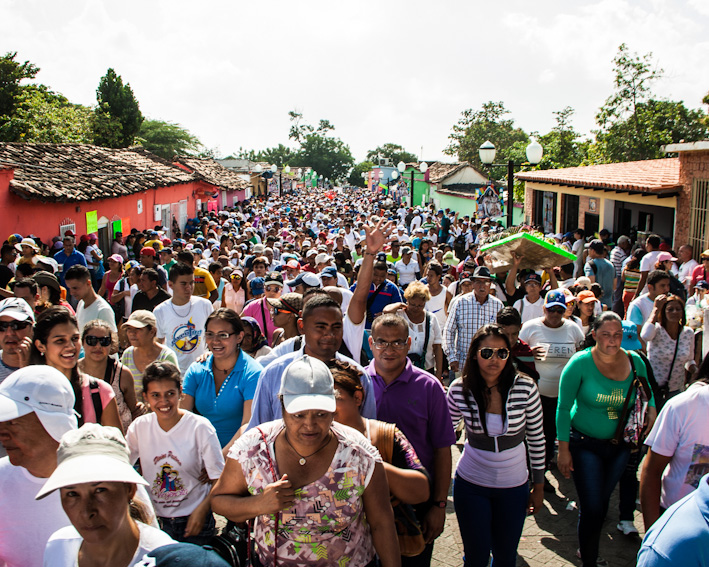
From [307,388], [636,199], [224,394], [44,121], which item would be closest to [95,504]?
[307,388]

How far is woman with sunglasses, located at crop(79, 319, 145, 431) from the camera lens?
4438 millimetres

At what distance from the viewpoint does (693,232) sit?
12531 mm

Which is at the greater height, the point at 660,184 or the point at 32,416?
the point at 660,184

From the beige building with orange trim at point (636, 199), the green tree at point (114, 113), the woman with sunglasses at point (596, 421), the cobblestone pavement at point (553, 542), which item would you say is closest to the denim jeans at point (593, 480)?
the woman with sunglasses at point (596, 421)

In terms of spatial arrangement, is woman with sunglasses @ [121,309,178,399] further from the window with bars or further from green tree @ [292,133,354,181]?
green tree @ [292,133,354,181]

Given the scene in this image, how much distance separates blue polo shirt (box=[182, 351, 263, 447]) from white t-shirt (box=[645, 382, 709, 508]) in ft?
7.79

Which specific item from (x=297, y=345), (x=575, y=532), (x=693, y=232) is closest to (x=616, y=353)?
(x=575, y=532)

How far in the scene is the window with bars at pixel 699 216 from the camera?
1209 cm

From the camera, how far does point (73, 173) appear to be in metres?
16.3

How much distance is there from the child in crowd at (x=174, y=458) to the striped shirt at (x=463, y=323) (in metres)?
3.30

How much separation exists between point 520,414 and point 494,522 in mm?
654

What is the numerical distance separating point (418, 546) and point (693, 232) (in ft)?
38.2

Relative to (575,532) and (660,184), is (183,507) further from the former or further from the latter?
(660,184)

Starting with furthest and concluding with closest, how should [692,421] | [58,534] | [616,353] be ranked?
[616,353]
[692,421]
[58,534]
